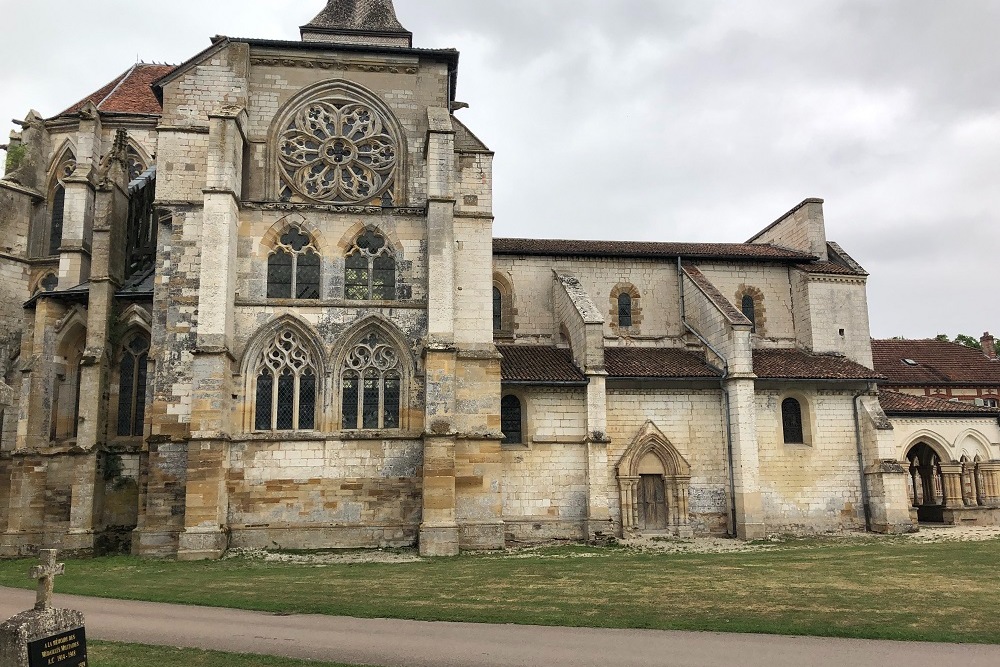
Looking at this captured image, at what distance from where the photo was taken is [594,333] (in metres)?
27.5

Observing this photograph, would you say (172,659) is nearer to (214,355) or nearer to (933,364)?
(214,355)

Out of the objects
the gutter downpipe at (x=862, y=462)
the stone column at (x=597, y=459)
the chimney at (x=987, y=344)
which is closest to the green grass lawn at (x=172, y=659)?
the stone column at (x=597, y=459)

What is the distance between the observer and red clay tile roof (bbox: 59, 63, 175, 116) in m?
34.0

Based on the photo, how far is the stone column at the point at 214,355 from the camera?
2192cm

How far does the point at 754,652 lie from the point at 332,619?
6.62m

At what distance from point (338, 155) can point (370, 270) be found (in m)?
4.57

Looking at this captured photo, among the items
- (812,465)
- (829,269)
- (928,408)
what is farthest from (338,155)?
(928,408)

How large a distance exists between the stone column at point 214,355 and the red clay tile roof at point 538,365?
9053mm

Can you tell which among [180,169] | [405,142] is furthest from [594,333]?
[180,169]

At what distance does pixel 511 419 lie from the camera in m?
27.7

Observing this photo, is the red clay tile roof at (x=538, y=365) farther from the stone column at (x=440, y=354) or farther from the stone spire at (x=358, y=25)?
the stone spire at (x=358, y=25)

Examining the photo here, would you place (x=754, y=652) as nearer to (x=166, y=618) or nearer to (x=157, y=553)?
(x=166, y=618)

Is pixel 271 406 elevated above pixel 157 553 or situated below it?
above

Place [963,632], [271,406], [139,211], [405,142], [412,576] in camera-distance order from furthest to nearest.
A: [139,211] < [405,142] < [271,406] < [412,576] < [963,632]
